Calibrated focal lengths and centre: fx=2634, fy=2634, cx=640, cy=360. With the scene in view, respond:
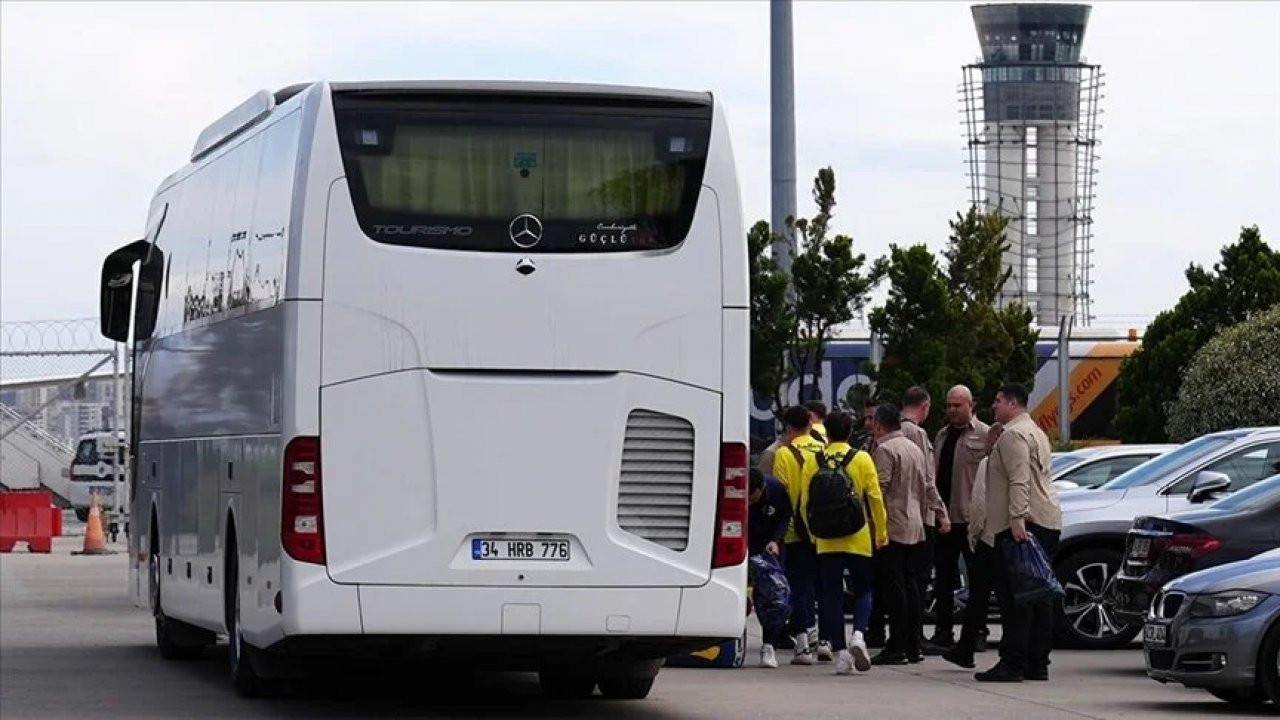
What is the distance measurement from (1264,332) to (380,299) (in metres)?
29.6

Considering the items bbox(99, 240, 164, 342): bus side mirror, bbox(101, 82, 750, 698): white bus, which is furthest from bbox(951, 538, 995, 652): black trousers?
bbox(99, 240, 164, 342): bus side mirror

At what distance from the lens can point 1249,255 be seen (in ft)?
166

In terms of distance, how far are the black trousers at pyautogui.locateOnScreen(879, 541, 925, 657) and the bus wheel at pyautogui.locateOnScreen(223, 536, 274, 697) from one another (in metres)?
4.93

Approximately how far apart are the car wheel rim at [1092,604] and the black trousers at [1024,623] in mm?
3086

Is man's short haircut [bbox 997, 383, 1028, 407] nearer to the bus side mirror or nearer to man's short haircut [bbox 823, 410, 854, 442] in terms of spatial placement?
man's short haircut [bbox 823, 410, 854, 442]

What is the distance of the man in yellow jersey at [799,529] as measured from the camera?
18766 millimetres

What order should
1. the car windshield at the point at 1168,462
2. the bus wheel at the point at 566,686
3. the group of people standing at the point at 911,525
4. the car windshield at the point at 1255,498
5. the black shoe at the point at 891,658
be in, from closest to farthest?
the bus wheel at the point at 566,686, the group of people standing at the point at 911,525, the car windshield at the point at 1255,498, the black shoe at the point at 891,658, the car windshield at the point at 1168,462

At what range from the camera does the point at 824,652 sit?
1945 centimetres

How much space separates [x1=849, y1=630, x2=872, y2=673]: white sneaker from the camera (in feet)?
58.7

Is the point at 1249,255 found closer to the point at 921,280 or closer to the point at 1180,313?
the point at 1180,313

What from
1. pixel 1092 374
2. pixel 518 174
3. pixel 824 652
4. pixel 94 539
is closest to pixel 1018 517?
pixel 824 652

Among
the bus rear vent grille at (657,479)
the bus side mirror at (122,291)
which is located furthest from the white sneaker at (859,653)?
the bus side mirror at (122,291)

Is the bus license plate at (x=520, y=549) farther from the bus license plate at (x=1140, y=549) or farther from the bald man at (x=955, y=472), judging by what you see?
the bus license plate at (x=1140, y=549)

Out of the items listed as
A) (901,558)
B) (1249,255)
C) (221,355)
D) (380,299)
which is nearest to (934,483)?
(901,558)
